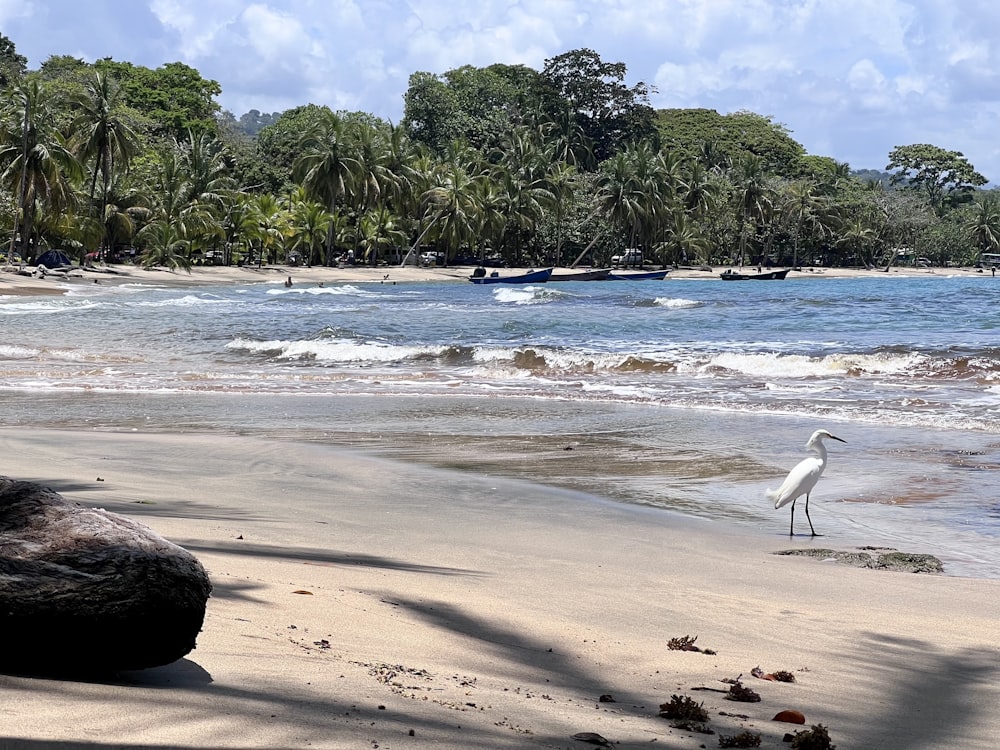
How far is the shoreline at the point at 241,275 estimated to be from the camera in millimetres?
49188

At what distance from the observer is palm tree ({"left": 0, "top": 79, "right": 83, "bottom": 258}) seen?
52562mm

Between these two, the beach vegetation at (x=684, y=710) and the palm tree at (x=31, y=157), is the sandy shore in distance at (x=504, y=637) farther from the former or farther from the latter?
the palm tree at (x=31, y=157)

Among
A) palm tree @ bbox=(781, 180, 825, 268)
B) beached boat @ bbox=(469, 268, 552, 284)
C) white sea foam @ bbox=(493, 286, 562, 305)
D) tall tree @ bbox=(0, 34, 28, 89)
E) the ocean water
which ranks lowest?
the ocean water

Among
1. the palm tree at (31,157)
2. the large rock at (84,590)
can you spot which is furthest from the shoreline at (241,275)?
the large rock at (84,590)

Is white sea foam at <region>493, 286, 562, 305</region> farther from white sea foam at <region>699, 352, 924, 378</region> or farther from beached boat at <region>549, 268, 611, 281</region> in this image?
white sea foam at <region>699, 352, 924, 378</region>

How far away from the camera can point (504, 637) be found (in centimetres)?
445

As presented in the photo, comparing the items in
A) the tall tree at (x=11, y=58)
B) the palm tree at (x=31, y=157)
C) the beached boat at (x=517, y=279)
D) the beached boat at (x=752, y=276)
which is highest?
the tall tree at (x=11, y=58)

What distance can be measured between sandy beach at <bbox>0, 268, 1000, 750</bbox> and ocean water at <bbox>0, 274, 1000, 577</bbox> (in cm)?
162

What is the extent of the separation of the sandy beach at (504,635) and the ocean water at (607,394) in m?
1.62

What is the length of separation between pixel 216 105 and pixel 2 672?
349 ft

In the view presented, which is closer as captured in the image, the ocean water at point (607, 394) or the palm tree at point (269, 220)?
the ocean water at point (607, 394)

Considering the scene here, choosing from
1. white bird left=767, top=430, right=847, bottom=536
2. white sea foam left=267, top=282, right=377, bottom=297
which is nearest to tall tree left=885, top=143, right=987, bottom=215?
white sea foam left=267, top=282, right=377, bottom=297

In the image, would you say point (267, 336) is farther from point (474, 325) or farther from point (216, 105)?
point (216, 105)

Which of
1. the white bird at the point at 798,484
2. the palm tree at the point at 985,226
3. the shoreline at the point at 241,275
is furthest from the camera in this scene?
the palm tree at the point at 985,226
